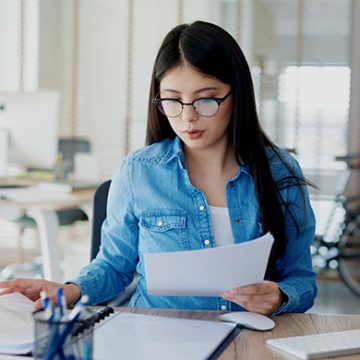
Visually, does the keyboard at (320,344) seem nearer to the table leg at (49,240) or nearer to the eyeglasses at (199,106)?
the eyeglasses at (199,106)

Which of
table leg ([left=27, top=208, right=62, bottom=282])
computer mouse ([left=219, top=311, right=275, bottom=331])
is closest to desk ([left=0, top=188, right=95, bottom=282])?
table leg ([left=27, top=208, right=62, bottom=282])

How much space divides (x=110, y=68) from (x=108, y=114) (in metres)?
0.36

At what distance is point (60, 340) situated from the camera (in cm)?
65

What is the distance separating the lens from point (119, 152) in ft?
14.6

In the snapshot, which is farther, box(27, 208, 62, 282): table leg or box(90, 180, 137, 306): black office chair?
box(27, 208, 62, 282): table leg

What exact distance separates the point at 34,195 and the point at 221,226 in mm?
1383

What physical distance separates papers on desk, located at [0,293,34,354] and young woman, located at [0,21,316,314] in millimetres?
155

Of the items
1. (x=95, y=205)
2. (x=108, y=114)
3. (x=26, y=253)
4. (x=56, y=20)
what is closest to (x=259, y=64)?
(x=108, y=114)

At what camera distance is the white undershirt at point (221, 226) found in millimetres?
1250

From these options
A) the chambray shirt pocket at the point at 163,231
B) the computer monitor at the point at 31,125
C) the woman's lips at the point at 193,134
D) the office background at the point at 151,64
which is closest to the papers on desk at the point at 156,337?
the chambray shirt pocket at the point at 163,231

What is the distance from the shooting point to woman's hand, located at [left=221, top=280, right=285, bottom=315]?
1.02 meters

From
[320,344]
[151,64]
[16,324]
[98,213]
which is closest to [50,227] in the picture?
[98,213]

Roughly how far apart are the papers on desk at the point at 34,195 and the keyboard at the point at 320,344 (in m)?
1.65

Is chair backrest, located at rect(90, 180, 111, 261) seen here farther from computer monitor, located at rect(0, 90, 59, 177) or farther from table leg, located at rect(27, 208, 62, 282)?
computer monitor, located at rect(0, 90, 59, 177)
